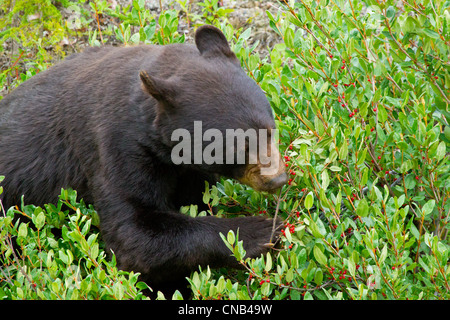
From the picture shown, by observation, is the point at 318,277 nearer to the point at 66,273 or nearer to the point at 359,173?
the point at 359,173

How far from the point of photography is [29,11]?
5684 mm

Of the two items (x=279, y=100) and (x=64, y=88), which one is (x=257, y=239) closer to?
(x=279, y=100)

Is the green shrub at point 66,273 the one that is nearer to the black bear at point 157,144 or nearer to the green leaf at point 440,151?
the black bear at point 157,144

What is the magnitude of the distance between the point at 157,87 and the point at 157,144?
1.06 feet

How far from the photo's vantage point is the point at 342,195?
10.6 feet

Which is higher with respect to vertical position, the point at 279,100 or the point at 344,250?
the point at 279,100

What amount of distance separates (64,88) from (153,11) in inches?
161

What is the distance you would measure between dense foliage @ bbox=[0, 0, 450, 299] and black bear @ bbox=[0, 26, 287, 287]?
0.14 metres

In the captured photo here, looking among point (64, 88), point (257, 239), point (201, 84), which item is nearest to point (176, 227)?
point (257, 239)

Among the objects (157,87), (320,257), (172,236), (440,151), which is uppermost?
(157,87)

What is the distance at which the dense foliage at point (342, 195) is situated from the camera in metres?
2.61

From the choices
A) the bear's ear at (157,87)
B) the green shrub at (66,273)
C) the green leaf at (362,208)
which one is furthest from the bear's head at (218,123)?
the green shrub at (66,273)

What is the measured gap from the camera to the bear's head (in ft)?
9.69

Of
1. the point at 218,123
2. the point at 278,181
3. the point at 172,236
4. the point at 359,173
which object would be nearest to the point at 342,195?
the point at 359,173
